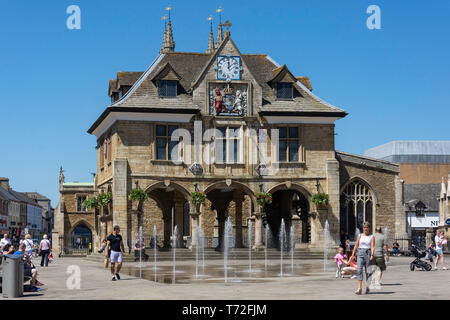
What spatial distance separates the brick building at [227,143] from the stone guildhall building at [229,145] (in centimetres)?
6

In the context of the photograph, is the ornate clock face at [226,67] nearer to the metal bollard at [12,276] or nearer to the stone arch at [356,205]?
the stone arch at [356,205]

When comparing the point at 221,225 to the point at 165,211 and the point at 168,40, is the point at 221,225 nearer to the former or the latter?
the point at 165,211

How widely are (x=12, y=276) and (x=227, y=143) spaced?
2776 centimetres

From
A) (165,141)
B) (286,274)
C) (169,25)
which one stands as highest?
(169,25)

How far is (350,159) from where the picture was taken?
159 ft

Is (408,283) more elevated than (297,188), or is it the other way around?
(297,188)

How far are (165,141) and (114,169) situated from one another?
3.51m

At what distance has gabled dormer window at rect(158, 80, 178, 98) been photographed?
45438 millimetres

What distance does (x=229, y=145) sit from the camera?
4569cm

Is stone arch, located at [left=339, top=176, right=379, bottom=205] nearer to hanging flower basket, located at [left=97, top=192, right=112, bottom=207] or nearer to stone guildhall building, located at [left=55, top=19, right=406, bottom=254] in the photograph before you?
stone guildhall building, located at [left=55, top=19, right=406, bottom=254]

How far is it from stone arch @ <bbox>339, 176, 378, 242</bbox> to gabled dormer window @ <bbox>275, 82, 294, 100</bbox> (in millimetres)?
6794
